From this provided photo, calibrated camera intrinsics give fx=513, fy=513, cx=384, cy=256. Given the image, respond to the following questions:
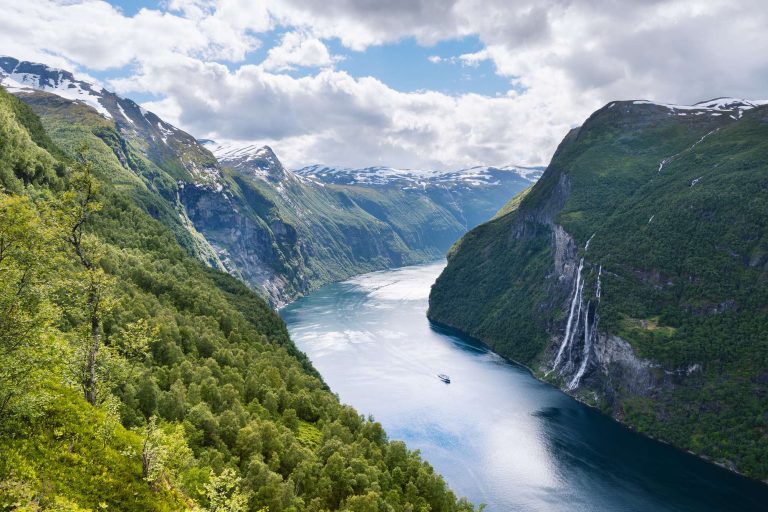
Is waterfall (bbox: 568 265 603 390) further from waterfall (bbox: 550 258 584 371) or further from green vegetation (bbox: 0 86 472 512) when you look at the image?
green vegetation (bbox: 0 86 472 512)

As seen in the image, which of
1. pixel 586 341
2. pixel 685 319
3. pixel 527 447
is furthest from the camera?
pixel 586 341

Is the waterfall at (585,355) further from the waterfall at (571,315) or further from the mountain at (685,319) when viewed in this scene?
the waterfall at (571,315)

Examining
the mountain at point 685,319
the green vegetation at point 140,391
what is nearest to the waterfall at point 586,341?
the mountain at point 685,319

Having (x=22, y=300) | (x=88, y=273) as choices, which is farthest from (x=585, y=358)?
(x=22, y=300)

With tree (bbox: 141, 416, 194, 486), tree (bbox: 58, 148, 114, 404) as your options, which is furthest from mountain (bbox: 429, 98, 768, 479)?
tree (bbox: 58, 148, 114, 404)

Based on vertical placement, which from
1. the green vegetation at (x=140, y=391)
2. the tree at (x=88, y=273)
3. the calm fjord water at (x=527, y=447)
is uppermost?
the tree at (x=88, y=273)

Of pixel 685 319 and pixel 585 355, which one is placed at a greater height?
pixel 685 319

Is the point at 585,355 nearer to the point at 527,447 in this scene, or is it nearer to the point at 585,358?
the point at 585,358

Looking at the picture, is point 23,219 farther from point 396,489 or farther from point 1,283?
point 396,489
